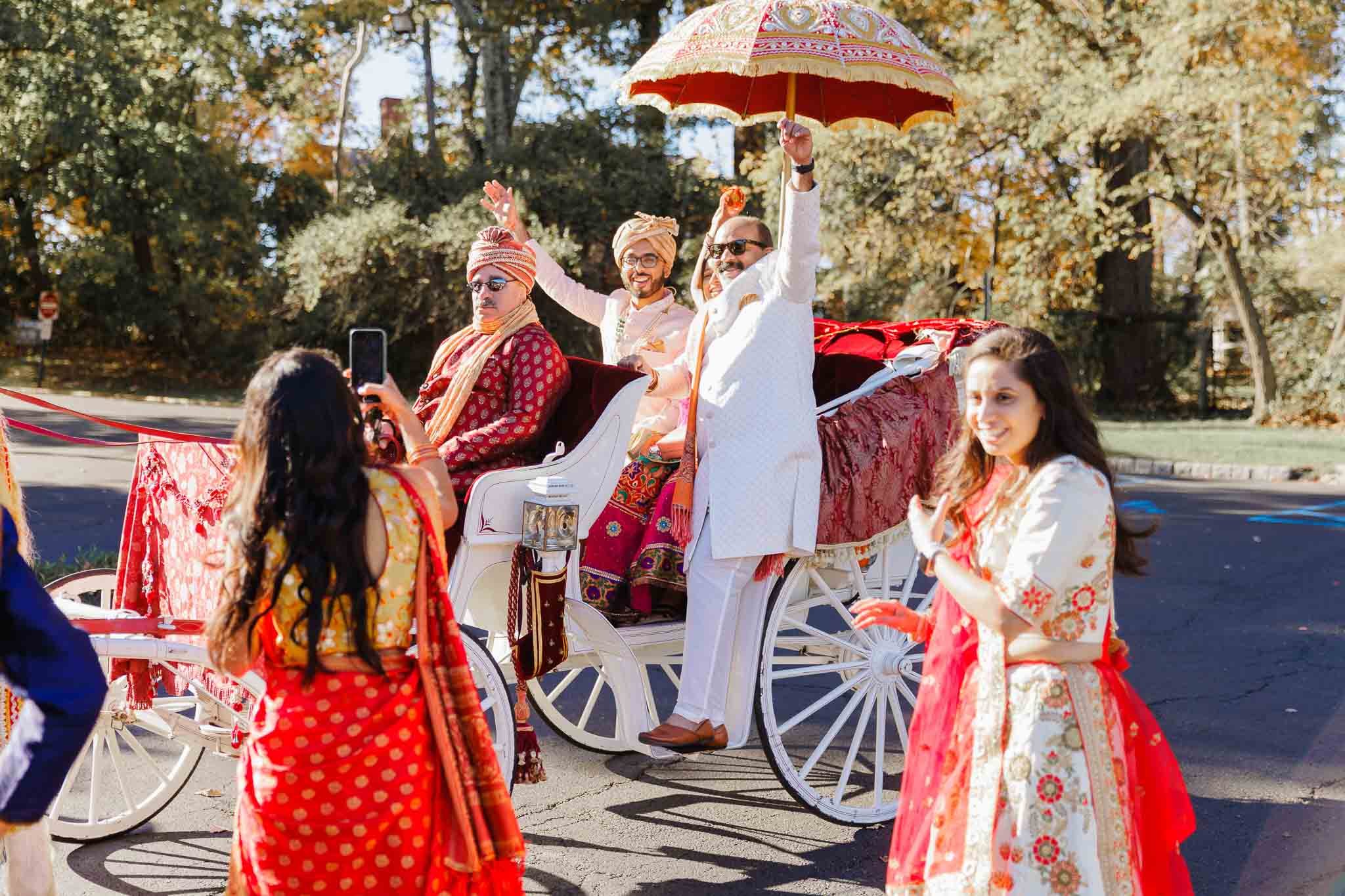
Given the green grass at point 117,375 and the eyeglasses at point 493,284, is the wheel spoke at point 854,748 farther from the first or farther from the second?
the green grass at point 117,375

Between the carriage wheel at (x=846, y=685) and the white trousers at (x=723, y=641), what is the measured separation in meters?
0.07

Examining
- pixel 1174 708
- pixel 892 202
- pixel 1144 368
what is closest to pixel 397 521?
pixel 1174 708

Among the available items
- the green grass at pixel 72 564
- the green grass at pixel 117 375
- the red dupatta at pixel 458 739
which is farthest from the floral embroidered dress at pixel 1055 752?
the green grass at pixel 117 375

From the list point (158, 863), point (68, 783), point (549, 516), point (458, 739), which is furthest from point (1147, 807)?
point (68, 783)

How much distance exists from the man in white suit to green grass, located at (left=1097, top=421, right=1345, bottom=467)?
13.1 meters

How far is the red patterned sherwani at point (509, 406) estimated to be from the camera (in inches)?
187

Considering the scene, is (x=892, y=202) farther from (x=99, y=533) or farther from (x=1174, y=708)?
(x=1174, y=708)

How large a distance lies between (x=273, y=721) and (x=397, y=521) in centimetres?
47

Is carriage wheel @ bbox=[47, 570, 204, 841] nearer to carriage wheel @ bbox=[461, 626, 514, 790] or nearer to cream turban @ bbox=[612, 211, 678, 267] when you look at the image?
carriage wheel @ bbox=[461, 626, 514, 790]

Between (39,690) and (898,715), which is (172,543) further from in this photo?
(898,715)

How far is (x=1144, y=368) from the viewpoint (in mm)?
27703

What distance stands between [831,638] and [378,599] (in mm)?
2619

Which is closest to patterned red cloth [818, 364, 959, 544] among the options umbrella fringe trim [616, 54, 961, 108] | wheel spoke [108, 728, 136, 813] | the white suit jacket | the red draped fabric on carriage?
the red draped fabric on carriage

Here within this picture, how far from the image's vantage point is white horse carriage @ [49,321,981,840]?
4.22m
